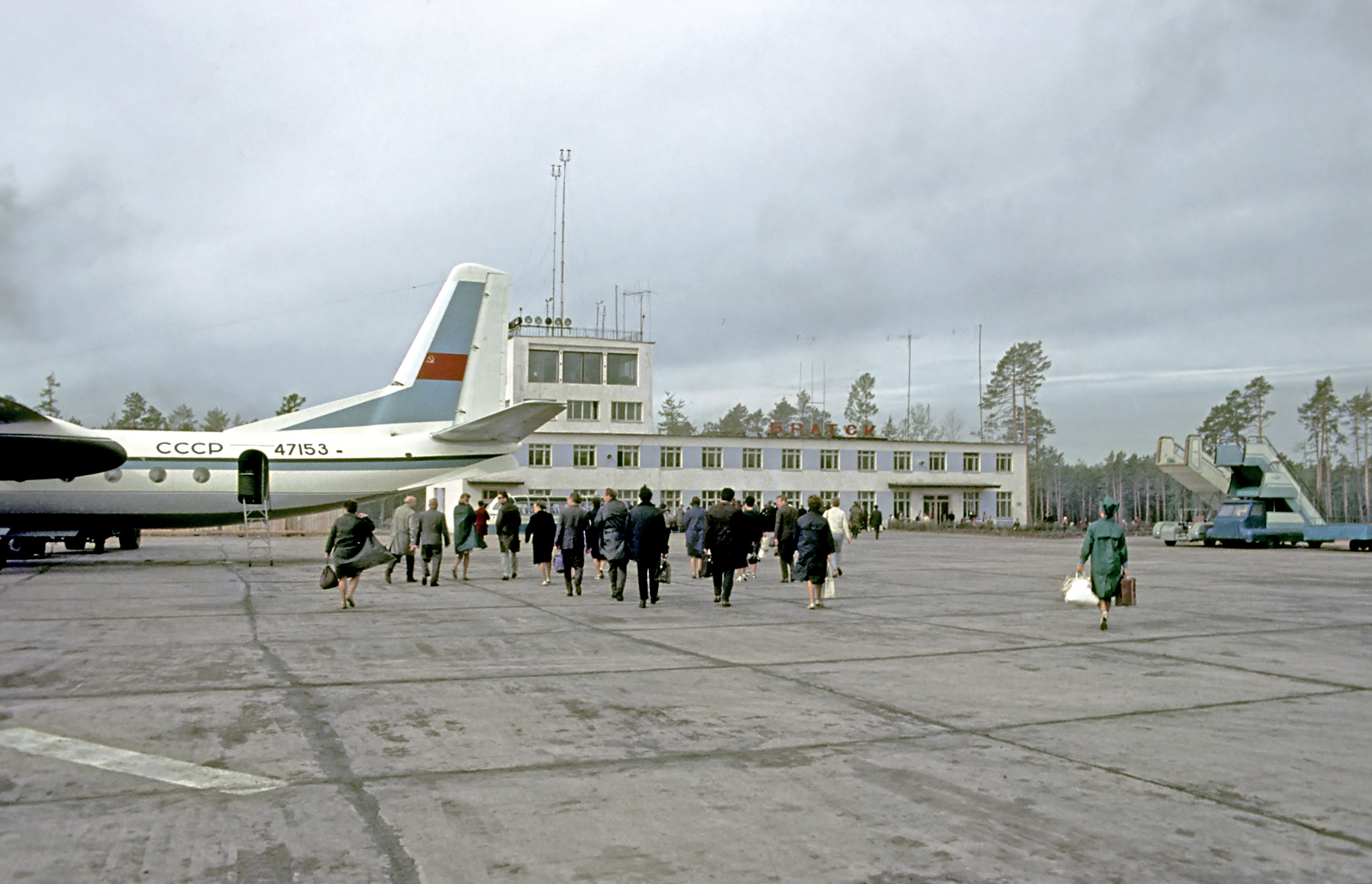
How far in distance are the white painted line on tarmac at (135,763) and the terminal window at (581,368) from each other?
188ft

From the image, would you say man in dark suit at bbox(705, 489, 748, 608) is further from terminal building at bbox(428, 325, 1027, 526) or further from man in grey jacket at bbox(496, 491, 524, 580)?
terminal building at bbox(428, 325, 1027, 526)

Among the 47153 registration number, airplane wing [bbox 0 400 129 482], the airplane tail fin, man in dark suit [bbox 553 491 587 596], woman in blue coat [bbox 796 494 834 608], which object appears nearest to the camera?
woman in blue coat [bbox 796 494 834 608]

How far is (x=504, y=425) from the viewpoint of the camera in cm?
2266

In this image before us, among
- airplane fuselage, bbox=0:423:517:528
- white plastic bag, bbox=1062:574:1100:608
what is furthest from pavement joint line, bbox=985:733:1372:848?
airplane fuselage, bbox=0:423:517:528

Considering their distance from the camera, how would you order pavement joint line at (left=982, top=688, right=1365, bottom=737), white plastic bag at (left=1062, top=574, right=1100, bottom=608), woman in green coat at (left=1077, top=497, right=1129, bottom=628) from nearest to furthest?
pavement joint line at (left=982, top=688, right=1365, bottom=737) → woman in green coat at (left=1077, top=497, right=1129, bottom=628) → white plastic bag at (left=1062, top=574, right=1100, bottom=608)

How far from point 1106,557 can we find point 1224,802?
7.56 m

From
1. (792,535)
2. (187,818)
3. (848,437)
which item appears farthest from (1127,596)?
(848,437)

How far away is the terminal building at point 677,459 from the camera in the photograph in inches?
2410

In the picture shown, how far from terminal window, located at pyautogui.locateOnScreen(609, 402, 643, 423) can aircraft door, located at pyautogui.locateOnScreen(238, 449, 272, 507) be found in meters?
41.9

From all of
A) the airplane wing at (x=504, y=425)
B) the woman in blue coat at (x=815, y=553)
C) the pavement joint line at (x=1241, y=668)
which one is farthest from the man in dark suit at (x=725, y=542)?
the airplane wing at (x=504, y=425)

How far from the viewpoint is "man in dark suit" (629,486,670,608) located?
14.2 meters

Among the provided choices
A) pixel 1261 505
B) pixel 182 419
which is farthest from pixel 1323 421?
pixel 182 419

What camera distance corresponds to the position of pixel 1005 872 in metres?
3.81

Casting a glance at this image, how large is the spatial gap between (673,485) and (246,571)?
44.2 meters
